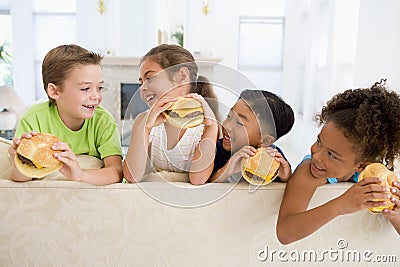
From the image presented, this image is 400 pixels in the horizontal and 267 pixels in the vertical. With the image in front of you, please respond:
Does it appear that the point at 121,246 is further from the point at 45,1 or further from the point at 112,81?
the point at 45,1

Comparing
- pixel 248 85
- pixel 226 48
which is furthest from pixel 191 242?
pixel 226 48

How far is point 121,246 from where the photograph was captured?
1.19 m

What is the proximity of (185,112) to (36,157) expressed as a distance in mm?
378

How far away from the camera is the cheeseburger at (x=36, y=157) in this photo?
1091mm

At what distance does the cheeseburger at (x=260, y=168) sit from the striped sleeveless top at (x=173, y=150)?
0.23 metres

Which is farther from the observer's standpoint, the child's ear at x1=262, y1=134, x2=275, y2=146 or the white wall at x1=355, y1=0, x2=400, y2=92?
the white wall at x1=355, y1=0, x2=400, y2=92

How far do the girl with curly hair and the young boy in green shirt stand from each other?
20.8 inches

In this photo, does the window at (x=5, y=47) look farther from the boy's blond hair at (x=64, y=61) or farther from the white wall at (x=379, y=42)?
the boy's blond hair at (x=64, y=61)

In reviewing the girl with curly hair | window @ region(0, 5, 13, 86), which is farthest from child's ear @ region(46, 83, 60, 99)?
window @ region(0, 5, 13, 86)

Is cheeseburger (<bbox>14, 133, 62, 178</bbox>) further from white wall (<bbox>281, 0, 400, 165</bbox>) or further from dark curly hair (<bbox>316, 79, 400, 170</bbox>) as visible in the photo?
white wall (<bbox>281, 0, 400, 165</bbox>)

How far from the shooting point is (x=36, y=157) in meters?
1.09

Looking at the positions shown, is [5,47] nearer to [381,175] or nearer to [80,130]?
[80,130]

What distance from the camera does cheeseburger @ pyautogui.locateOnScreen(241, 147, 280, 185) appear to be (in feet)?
3.69

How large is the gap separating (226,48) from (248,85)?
5.32 metres
